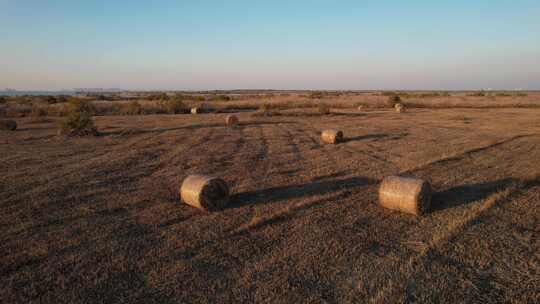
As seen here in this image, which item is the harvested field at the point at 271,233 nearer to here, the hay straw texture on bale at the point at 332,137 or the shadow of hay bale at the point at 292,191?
Answer: the shadow of hay bale at the point at 292,191

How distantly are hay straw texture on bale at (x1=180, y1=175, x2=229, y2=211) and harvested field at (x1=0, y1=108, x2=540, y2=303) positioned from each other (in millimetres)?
221

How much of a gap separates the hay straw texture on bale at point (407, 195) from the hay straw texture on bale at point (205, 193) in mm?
3429

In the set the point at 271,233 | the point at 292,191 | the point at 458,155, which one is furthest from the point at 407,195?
the point at 458,155

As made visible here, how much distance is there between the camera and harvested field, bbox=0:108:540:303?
389 cm

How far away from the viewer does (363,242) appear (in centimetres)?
501

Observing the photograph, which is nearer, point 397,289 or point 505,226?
point 397,289

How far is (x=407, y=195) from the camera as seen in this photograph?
600cm

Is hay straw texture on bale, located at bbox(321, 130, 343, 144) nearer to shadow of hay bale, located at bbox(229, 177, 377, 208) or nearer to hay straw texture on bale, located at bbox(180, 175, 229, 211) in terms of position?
shadow of hay bale, located at bbox(229, 177, 377, 208)

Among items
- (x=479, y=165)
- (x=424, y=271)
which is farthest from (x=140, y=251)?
(x=479, y=165)

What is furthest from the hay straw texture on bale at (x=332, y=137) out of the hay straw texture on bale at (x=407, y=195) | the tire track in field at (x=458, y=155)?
the hay straw texture on bale at (x=407, y=195)

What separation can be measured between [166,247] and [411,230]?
4.25 meters

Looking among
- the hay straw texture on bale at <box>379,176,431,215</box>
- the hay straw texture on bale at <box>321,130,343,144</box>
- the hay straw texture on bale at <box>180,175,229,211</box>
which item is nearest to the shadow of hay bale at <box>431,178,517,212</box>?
the hay straw texture on bale at <box>379,176,431,215</box>

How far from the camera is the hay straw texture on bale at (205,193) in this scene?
6328mm

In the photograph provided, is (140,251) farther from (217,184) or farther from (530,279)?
(530,279)
